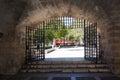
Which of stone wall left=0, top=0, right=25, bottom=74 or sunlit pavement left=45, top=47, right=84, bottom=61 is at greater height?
stone wall left=0, top=0, right=25, bottom=74

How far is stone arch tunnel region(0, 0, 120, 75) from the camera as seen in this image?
8141 millimetres

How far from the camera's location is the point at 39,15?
982cm

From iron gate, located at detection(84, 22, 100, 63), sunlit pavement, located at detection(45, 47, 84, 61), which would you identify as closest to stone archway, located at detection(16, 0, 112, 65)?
iron gate, located at detection(84, 22, 100, 63)

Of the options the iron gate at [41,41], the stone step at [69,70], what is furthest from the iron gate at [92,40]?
the stone step at [69,70]

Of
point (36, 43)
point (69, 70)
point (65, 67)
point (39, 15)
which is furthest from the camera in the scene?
point (36, 43)

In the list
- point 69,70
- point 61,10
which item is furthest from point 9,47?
point 61,10

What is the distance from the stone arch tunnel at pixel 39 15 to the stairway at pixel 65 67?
341 mm

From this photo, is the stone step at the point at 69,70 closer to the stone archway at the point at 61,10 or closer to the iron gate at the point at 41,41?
the stone archway at the point at 61,10

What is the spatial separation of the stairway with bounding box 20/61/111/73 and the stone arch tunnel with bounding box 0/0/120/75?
34 cm

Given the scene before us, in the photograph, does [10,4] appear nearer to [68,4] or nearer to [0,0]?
[0,0]

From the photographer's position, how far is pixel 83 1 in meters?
8.30

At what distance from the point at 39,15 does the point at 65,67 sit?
254cm

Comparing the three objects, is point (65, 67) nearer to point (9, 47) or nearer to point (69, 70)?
point (69, 70)

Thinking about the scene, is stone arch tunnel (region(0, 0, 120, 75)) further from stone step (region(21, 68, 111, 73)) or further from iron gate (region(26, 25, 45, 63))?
iron gate (region(26, 25, 45, 63))
